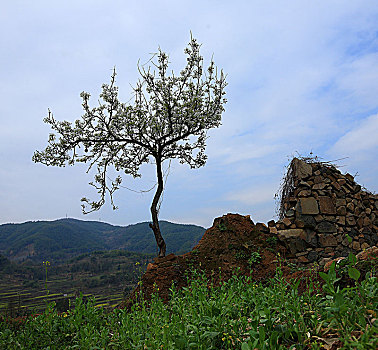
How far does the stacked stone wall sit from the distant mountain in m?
6.09

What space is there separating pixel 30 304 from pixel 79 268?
14.4 feet

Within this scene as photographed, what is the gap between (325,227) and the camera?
8.11 metres

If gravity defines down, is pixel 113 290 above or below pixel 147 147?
below

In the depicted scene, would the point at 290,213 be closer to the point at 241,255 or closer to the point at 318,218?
the point at 318,218

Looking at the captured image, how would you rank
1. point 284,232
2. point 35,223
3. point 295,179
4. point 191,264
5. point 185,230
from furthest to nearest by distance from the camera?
1. point 35,223
2. point 185,230
3. point 295,179
4. point 284,232
5. point 191,264

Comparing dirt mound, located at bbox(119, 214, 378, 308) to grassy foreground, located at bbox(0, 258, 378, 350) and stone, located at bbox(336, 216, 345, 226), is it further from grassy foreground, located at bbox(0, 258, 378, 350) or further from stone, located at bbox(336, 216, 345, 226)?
grassy foreground, located at bbox(0, 258, 378, 350)

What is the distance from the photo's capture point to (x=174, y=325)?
9.61 ft

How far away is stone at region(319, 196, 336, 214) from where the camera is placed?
8211 millimetres

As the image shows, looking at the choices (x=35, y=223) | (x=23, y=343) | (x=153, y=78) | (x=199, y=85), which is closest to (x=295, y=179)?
(x=199, y=85)

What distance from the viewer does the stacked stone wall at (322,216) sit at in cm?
786

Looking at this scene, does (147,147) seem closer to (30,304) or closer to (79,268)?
(30,304)

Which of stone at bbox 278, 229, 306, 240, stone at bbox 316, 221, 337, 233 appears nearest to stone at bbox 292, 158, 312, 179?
stone at bbox 316, 221, 337, 233

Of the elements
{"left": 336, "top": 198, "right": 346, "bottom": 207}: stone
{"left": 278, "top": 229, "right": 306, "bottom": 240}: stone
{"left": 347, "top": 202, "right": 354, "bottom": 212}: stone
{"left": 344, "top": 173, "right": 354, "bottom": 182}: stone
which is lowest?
{"left": 278, "top": 229, "right": 306, "bottom": 240}: stone

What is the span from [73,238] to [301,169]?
1350cm
